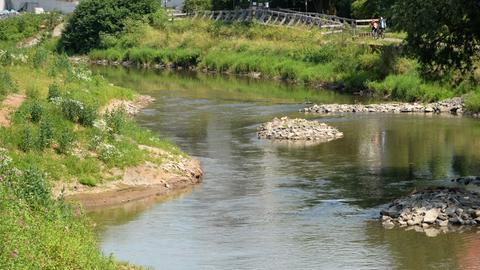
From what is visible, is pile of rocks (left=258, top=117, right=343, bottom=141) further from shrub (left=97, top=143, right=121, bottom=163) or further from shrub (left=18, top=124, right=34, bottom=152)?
shrub (left=18, top=124, right=34, bottom=152)

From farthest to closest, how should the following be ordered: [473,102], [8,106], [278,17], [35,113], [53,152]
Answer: [278,17] < [473,102] < [8,106] < [35,113] < [53,152]

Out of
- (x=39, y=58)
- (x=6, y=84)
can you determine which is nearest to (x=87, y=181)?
(x=6, y=84)

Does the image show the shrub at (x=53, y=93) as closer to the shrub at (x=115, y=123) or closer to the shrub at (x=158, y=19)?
the shrub at (x=115, y=123)

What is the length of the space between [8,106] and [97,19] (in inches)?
2774

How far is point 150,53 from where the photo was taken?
102438 mm

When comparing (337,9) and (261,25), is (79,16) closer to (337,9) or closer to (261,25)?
(261,25)

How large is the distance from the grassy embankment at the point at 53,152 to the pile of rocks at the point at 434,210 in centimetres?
1048

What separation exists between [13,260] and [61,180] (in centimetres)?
1642

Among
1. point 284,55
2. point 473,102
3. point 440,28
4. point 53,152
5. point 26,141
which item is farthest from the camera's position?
point 284,55

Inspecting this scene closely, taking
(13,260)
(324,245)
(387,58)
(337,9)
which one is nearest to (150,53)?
(337,9)

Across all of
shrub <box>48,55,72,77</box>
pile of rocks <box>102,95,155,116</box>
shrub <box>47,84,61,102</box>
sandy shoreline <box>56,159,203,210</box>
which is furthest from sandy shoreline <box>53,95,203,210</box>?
pile of rocks <box>102,95,155,116</box>

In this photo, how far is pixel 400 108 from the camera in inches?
2413

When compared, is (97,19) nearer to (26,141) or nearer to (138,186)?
(138,186)

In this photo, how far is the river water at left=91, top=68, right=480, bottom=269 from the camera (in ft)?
93.5
